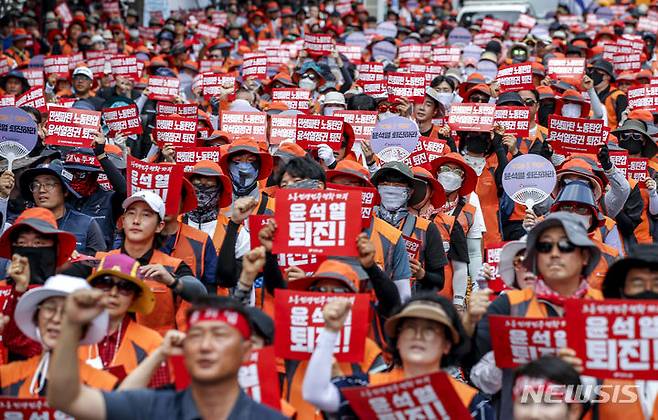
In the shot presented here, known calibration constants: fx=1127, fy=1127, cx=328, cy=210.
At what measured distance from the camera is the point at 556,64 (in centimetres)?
1491

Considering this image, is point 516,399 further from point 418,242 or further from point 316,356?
point 418,242

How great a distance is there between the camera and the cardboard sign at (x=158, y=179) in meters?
7.49

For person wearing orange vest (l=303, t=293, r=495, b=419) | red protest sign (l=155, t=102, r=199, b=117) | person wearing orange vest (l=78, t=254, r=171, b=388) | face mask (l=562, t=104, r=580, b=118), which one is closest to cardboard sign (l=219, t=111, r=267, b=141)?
red protest sign (l=155, t=102, r=199, b=117)

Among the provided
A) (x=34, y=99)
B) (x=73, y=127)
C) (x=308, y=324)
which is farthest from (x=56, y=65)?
(x=308, y=324)

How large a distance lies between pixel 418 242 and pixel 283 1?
21674mm

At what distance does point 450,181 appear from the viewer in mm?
9023

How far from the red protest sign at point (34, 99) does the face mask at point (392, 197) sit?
17.5 feet

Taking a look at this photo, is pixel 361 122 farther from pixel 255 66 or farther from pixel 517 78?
pixel 255 66

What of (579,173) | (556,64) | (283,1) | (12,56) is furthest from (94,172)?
(283,1)

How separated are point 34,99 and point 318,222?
21.8 feet

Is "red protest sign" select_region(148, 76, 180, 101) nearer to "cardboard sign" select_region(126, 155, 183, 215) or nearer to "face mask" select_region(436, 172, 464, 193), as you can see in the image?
"face mask" select_region(436, 172, 464, 193)

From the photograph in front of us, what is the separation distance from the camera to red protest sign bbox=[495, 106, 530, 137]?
10906 mm

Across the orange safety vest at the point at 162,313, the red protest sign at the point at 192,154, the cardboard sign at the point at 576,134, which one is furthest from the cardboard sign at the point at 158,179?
the cardboard sign at the point at 576,134

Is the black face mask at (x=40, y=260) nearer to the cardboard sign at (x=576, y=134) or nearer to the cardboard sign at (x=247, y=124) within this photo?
the cardboard sign at (x=247, y=124)
